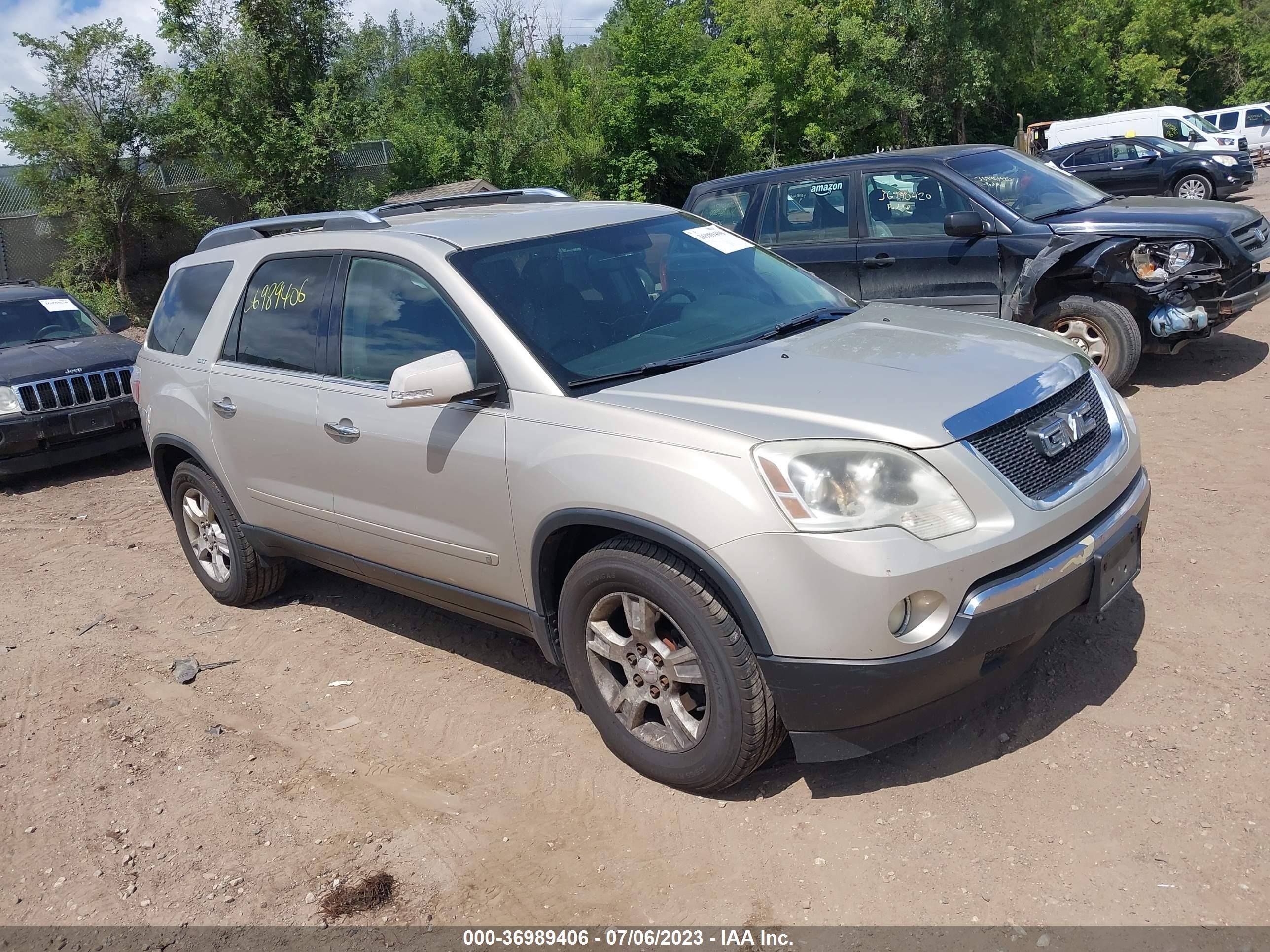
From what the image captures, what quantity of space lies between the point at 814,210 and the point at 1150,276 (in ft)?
8.39

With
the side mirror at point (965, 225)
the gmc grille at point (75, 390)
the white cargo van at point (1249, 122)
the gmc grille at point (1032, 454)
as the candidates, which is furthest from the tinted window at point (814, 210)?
the white cargo van at point (1249, 122)

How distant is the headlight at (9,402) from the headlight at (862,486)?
775cm

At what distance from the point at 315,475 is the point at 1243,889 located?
11.8 feet

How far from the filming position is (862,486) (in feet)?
9.86

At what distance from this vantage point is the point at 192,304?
5453 millimetres

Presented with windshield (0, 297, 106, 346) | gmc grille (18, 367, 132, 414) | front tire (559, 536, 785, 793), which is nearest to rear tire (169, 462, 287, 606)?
front tire (559, 536, 785, 793)

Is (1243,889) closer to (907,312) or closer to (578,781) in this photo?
(578,781)

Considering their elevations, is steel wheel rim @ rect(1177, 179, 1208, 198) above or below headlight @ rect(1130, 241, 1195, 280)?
below

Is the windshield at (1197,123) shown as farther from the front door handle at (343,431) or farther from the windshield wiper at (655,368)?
the front door handle at (343,431)

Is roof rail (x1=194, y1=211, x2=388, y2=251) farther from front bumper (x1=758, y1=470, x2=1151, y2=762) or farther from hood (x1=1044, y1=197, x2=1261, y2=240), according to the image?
hood (x1=1044, y1=197, x2=1261, y2=240)

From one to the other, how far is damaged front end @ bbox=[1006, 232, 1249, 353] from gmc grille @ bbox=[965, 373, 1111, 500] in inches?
166

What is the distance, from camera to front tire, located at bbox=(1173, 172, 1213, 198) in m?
19.9

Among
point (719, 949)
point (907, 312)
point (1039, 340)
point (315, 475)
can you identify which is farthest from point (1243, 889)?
point (315, 475)

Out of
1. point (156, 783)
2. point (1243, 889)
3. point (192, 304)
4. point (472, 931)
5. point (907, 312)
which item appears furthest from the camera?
point (192, 304)
